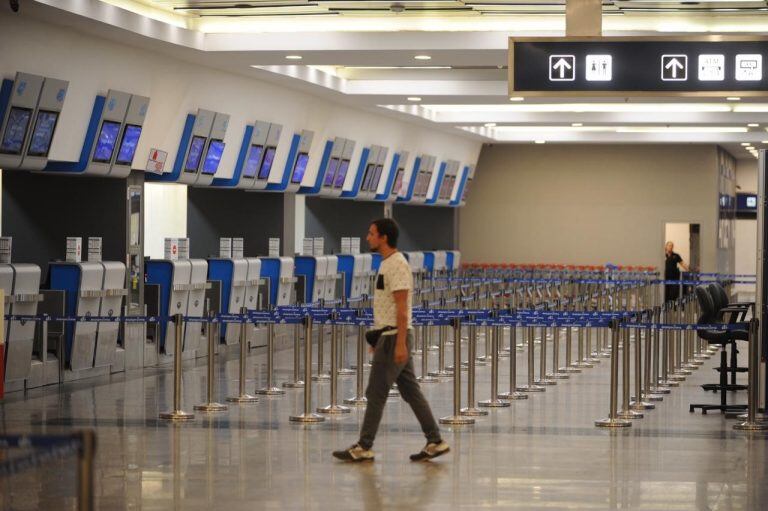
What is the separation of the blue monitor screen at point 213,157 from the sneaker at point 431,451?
9952mm

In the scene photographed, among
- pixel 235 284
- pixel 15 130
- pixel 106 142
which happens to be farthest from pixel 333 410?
pixel 235 284

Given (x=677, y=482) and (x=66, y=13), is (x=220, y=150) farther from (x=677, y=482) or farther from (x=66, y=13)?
(x=677, y=482)

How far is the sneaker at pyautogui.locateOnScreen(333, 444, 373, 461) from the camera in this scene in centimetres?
919

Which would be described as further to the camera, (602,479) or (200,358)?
(200,358)

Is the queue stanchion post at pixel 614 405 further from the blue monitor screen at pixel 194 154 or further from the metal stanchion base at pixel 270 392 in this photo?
the blue monitor screen at pixel 194 154

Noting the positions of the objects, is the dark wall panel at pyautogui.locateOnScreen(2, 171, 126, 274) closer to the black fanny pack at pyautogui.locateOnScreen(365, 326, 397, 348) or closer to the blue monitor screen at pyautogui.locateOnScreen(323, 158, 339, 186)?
the blue monitor screen at pyautogui.locateOnScreen(323, 158, 339, 186)

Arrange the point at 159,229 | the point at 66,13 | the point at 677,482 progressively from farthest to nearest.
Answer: the point at 159,229, the point at 66,13, the point at 677,482

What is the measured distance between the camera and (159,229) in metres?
21.0

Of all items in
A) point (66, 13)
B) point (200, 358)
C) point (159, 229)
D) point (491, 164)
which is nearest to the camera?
point (66, 13)

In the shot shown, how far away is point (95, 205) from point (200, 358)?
280 centimetres

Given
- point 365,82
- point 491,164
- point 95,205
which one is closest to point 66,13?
point 95,205

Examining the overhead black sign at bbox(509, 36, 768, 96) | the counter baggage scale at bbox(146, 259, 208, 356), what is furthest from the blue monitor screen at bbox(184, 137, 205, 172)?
the overhead black sign at bbox(509, 36, 768, 96)

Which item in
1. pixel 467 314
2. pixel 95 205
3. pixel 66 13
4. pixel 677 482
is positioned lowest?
pixel 677 482

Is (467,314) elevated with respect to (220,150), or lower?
lower
